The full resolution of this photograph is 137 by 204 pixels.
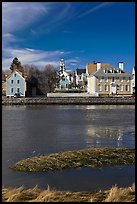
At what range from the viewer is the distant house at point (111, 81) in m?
66.2

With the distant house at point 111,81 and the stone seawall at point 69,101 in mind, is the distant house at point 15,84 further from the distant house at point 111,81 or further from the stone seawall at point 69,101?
the distant house at point 111,81

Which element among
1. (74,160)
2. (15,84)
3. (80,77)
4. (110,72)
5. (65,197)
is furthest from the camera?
(80,77)

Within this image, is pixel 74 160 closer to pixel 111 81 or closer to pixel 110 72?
pixel 111 81

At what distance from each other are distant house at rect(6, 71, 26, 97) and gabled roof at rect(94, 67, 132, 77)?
1548cm

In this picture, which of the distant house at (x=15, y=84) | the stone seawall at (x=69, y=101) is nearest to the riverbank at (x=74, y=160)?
the stone seawall at (x=69, y=101)

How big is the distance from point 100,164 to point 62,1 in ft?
22.6

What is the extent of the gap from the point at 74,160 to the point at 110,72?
5876cm

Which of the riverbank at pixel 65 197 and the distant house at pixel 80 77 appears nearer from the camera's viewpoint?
the riverbank at pixel 65 197

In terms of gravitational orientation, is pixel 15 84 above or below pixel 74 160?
above

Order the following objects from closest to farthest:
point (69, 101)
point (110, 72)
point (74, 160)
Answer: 1. point (74, 160)
2. point (69, 101)
3. point (110, 72)

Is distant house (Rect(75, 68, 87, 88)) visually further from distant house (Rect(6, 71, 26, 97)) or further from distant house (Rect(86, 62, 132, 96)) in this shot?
distant house (Rect(6, 71, 26, 97))

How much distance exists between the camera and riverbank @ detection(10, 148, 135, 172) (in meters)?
9.11

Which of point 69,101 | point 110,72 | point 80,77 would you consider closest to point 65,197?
point 69,101

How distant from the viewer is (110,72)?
6731cm
